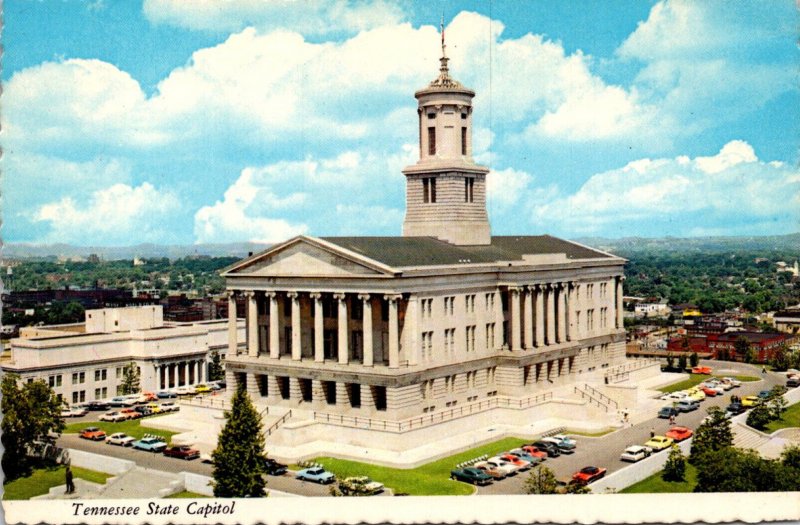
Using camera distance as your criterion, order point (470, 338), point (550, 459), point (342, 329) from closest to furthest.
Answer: point (550, 459) → point (342, 329) → point (470, 338)

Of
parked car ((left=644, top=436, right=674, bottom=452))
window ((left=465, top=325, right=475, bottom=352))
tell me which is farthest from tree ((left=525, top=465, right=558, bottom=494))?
window ((left=465, top=325, right=475, bottom=352))

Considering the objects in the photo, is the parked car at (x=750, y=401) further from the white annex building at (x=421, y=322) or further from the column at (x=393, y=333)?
the column at (x=393, y=333)

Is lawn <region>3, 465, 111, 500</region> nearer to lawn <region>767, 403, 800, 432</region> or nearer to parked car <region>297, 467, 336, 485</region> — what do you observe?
parked car <region>297, 467, 336, 485</region>

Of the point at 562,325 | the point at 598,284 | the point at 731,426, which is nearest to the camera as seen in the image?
the point at 731,426

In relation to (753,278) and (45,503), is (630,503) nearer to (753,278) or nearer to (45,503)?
(45,503)

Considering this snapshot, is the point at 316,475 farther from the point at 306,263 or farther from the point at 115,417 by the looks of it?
the point at 115,417

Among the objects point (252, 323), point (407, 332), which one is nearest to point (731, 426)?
point (407, 332)

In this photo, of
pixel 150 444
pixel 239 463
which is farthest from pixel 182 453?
pixel 239 463
